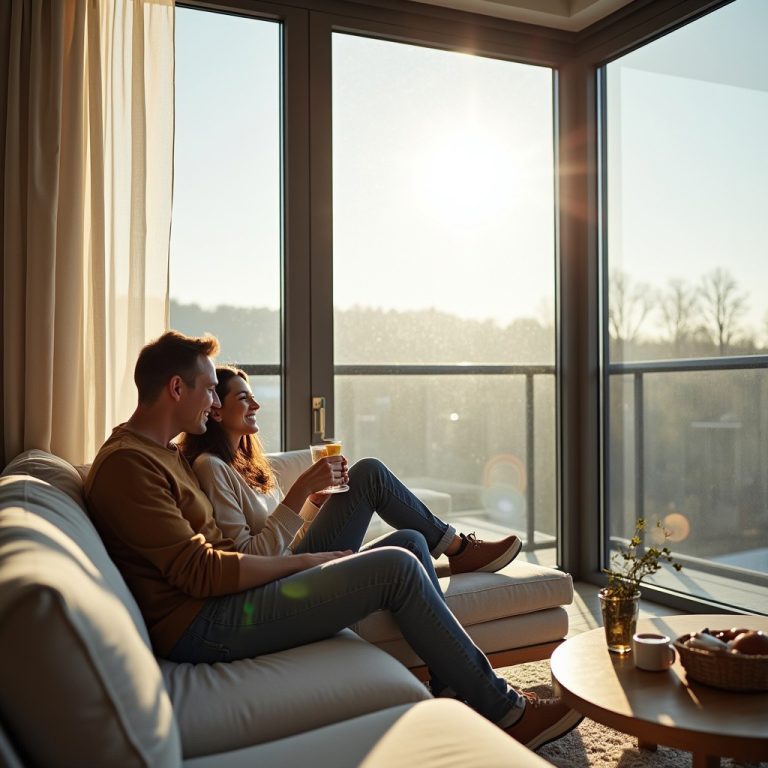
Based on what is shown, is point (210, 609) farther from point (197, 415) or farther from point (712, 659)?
point (712, 659)

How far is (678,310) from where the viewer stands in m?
3.83

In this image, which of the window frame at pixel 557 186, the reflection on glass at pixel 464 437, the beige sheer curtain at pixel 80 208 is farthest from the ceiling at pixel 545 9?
the reflection on glass at pixel 464 437

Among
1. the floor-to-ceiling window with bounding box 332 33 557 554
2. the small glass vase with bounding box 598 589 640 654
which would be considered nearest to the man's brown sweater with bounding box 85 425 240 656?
the small glass vase with bounding box 598 589 640 654

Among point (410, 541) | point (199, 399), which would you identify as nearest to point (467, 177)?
point (410, 541)

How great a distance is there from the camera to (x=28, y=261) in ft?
9.75

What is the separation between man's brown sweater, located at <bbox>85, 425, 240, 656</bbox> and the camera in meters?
1.95

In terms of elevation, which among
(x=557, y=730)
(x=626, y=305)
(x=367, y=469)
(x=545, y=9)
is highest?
(x=545, y=9)

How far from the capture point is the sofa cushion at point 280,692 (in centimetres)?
162

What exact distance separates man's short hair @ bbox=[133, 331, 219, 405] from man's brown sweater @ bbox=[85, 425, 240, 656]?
0.53 feet

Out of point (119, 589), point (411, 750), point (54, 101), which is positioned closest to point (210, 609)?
point (119, 589)

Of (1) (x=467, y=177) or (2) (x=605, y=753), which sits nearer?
(2) (x=605, y=753)

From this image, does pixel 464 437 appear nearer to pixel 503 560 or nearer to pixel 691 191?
pixel 503 560

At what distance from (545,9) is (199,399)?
2927 millimetres

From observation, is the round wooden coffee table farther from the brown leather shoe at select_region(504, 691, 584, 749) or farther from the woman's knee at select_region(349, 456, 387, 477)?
the woman's knee at select_region(349, 456, 387, 477)
